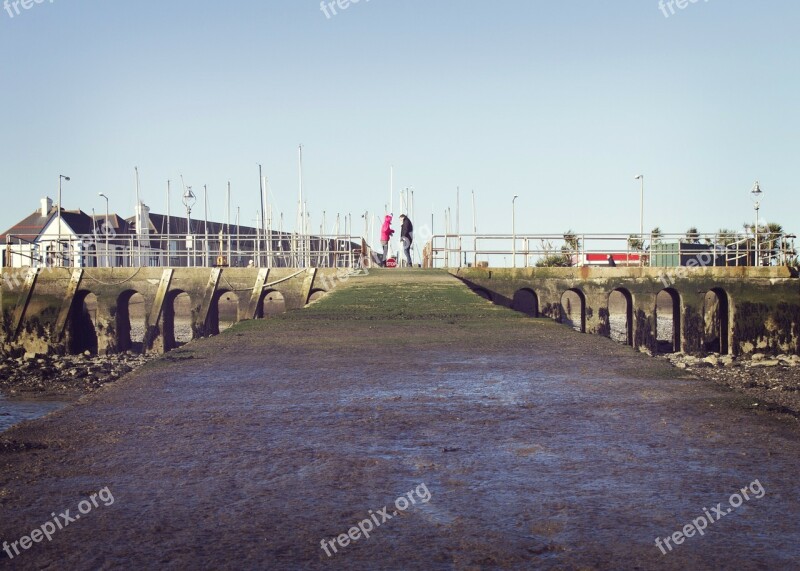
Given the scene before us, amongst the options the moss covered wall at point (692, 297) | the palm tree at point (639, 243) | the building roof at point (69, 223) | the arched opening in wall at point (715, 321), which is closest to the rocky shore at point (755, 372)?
the moss covered wall at point (692, 297)

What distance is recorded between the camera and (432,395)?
25.0ft

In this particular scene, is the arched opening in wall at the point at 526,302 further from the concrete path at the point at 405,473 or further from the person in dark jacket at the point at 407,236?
the concrete path at the point at 405,473

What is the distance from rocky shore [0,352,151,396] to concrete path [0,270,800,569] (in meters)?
10.9

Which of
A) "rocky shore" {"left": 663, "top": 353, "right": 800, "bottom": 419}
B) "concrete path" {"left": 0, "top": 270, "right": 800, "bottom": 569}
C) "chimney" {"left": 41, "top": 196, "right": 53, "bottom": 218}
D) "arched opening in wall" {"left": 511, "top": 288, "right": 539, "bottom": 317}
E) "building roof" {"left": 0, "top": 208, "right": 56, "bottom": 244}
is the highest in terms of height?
"chimney" {"left": 41, "top": 196, "right": 53, "bottom": 218}

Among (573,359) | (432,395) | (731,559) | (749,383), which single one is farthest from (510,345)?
(749,383)

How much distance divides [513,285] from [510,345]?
1974 cm

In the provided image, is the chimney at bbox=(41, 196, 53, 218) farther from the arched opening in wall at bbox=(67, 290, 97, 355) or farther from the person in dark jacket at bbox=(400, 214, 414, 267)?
the person in dark jacket at bbox=(400, 214, 414, 267)

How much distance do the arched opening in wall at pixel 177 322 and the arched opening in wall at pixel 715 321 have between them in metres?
17.7

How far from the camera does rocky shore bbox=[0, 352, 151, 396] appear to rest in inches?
749

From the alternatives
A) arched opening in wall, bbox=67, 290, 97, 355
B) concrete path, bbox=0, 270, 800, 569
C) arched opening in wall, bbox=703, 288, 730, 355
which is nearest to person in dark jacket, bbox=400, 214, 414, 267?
arched opening in wall, bbox=703, 288, 730, 355

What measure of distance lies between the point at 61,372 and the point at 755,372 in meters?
17.4

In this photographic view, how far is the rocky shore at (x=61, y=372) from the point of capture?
1902 centimetres

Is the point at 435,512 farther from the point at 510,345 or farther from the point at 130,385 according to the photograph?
the point at 510,345

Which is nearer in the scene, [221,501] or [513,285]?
[221,501]
